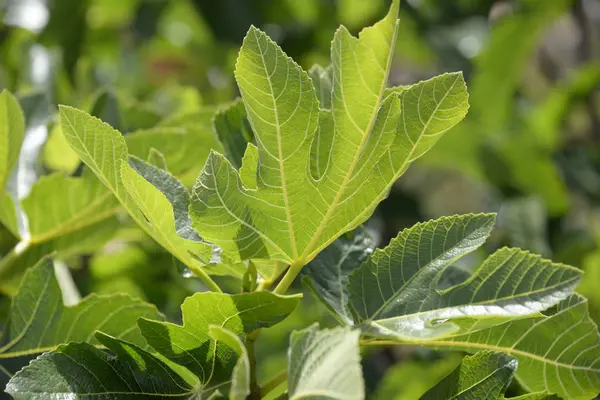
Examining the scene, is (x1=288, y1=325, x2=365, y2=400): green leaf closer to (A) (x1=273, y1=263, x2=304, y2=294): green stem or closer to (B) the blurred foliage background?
(A) (x1=273, y1=263, x2=304, y2=294): green stem

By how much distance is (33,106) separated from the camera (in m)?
0.68

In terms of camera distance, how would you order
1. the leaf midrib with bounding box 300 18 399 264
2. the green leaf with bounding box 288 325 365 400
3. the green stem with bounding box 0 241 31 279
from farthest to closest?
the green stem with bounding box 0 241 31 279
the leaf midrib with bounding box 300 18 399 264
the green leaf with bounding box 288 325 365 400

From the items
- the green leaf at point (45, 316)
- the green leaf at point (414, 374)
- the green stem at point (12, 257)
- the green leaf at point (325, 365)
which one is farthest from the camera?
the green leaf at point (414, 374)

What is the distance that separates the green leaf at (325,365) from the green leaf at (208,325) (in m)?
0.05

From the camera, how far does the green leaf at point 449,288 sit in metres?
0.40

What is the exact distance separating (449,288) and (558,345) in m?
0.08

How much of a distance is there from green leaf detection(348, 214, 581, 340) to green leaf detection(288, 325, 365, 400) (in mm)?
63

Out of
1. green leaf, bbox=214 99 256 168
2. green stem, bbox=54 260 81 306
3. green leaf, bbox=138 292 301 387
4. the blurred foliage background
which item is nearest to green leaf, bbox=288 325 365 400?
green leaf, bbox=138 292 301 387

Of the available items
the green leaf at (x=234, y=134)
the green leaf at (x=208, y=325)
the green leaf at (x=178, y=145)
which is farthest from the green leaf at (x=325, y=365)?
the green leaf at (x=178, y=145)

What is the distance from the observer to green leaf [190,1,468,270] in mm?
388

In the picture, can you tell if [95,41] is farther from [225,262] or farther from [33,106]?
[225,262]

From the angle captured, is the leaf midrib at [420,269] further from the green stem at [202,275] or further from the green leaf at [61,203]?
the green leaf at [61,203]

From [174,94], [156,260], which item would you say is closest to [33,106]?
[174,94]

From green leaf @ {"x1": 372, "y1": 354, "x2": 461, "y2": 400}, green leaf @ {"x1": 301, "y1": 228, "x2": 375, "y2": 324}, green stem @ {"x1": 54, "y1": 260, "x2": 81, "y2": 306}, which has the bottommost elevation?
green leaf @ {"x1": 372, "y1": 354, "x2": 461, "y2": 400}
